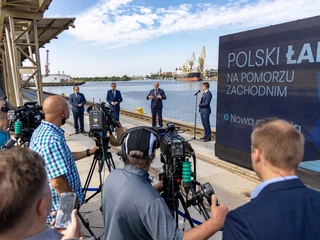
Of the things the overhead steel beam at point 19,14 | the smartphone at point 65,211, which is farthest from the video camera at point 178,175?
the overhead steel beam at point 19,14

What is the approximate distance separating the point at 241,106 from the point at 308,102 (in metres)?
1.38

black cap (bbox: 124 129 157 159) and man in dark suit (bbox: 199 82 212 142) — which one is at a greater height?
black cap (bbox: 124 129 157 159)

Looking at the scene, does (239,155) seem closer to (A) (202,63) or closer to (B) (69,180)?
(B) (69,180)

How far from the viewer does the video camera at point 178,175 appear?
1773 mm

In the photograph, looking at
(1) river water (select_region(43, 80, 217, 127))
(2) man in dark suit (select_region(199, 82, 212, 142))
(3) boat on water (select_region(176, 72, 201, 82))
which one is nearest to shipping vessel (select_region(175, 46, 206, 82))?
(3) boat on water (select_region(176, 72, 201, 82))

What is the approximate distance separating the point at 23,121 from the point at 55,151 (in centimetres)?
237

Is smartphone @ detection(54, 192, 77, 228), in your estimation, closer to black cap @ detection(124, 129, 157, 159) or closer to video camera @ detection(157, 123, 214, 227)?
black cap @ detection(124, 129, 157, 159)

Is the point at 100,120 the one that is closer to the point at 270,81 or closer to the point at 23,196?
the point at 23,196

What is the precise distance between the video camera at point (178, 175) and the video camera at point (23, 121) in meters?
2.82


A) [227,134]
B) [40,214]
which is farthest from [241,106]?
[40,214]

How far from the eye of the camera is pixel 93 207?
11.9 ft

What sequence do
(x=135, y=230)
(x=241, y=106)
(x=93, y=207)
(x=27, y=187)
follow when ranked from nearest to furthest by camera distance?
(x=27, y=187), (x=135, y=230), (x=93, y=207), (x=241, y=106)

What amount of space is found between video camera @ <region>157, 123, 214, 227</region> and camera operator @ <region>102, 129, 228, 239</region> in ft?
0.78

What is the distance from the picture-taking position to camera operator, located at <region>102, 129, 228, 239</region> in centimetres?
131
